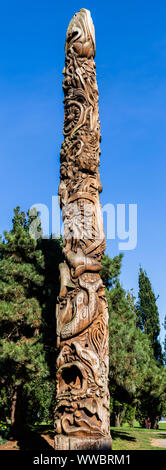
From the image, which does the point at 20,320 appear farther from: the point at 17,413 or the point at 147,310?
the point at 147,310

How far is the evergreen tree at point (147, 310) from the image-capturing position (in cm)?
2770

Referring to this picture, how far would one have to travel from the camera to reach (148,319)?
1121 inches

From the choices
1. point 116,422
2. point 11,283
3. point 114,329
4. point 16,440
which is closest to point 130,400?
point 114,329

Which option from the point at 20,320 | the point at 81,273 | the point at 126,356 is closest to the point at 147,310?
the point at 126,356

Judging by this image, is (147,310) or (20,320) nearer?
(20,320)

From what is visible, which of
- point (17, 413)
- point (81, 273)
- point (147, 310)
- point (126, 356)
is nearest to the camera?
point (81, 273)

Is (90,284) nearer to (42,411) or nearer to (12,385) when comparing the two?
(12,385)

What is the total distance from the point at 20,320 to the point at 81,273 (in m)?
4.52

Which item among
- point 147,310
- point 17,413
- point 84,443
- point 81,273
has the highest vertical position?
point 147,310

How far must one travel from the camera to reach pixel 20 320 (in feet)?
34.7

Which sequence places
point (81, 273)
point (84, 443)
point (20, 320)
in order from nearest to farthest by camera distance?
point (84, 443) < point (81, 273) < point (20, 320)
